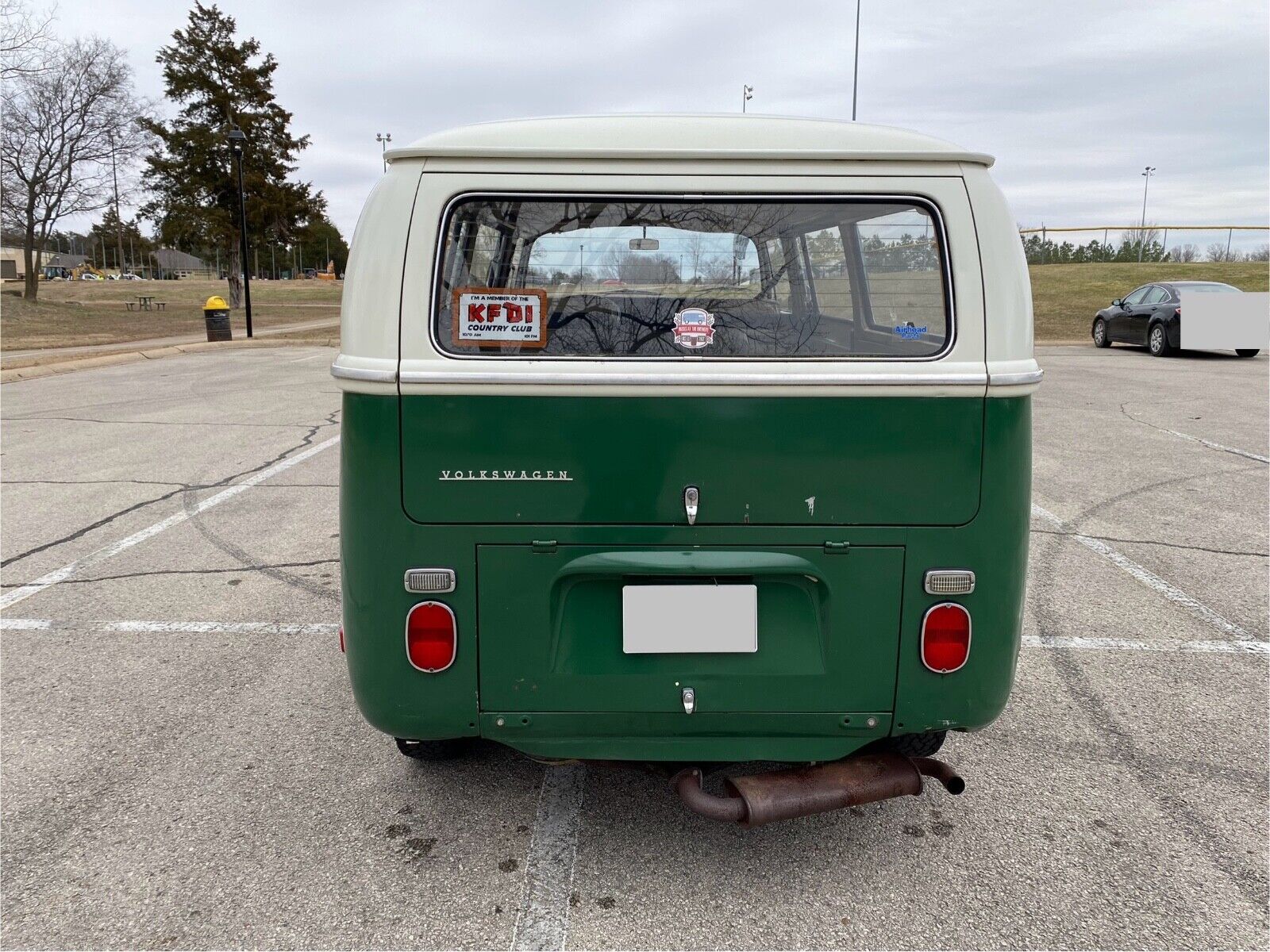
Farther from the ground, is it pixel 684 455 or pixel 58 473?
pixel 684 455

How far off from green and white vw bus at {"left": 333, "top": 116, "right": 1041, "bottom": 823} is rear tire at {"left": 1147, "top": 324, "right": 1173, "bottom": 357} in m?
18.5

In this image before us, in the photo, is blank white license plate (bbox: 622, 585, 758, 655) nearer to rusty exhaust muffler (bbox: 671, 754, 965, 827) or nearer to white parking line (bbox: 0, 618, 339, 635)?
rusty exhaust muffler (bbox: 671, 754, 965, 827)

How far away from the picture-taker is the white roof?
237 cm

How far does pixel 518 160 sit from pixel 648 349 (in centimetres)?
59

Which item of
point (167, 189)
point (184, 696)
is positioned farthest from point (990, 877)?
point (167, 189)

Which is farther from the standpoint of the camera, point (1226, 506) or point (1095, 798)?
point (1226, 506)

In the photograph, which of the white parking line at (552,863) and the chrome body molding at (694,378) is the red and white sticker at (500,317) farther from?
the white parking line at (552,863)

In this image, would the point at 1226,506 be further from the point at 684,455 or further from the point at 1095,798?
the point at 684,455

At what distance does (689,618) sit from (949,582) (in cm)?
71

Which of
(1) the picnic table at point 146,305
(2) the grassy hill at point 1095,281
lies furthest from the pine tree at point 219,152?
(2) the grassy hill at point 1095,281

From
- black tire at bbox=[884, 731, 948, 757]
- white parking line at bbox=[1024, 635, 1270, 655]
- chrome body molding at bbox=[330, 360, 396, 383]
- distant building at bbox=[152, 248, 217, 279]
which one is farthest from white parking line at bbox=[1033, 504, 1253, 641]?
distant building at bbox=[152, 248, 217, 279]

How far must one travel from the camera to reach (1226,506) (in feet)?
22.8

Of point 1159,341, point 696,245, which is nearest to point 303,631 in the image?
point 696,245

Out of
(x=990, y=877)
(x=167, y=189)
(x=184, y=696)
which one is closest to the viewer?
(x=990, y=877)
